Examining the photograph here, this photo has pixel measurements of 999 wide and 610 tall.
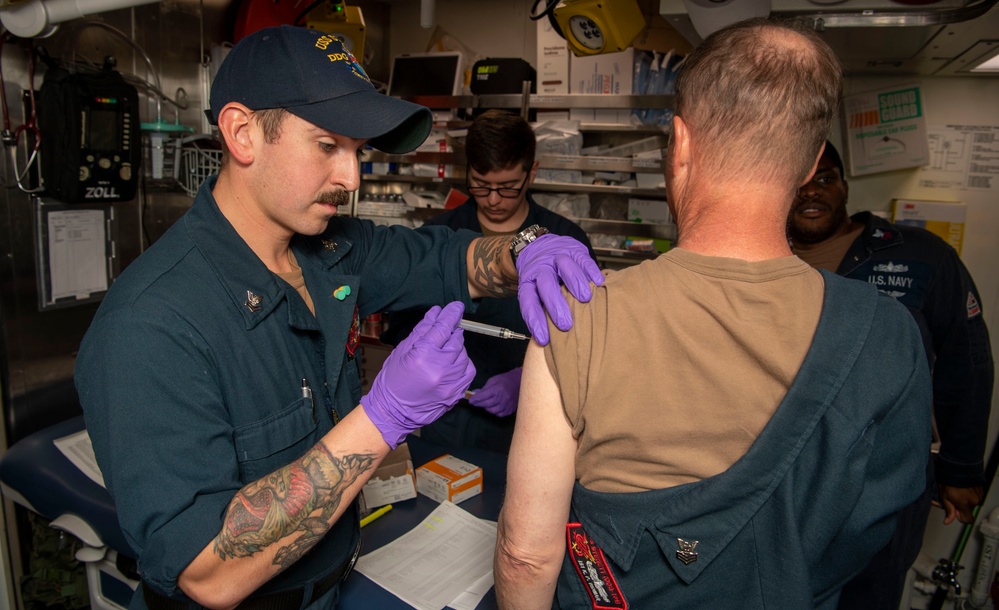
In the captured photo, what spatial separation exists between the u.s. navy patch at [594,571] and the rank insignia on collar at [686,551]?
4.9 inches

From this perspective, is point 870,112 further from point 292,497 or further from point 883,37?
point 292,497

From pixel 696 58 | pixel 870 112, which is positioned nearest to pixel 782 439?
pixel 696 58

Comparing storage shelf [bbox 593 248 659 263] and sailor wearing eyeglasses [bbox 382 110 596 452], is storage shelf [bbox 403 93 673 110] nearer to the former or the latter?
sailor wearing eyeglasses [bbox 382 110 596 452]

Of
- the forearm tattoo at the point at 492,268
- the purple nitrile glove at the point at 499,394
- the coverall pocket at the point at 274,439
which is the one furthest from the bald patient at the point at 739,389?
the purple nitrile glove at the point at 499,394

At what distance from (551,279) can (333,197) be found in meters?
0.50

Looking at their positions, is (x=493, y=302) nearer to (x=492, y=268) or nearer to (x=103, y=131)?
(x=492, y=268)


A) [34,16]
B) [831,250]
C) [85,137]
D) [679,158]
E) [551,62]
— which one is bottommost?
[831,250]

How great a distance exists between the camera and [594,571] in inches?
39.8

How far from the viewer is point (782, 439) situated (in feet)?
2.84

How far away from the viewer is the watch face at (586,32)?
8.14ft

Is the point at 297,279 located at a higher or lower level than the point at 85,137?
lower

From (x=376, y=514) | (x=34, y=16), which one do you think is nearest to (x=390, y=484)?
(x=376, y=514)

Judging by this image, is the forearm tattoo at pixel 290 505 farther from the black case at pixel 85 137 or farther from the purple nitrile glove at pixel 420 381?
the black case at pixel 85 137

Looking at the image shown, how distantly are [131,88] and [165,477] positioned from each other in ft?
6.90
